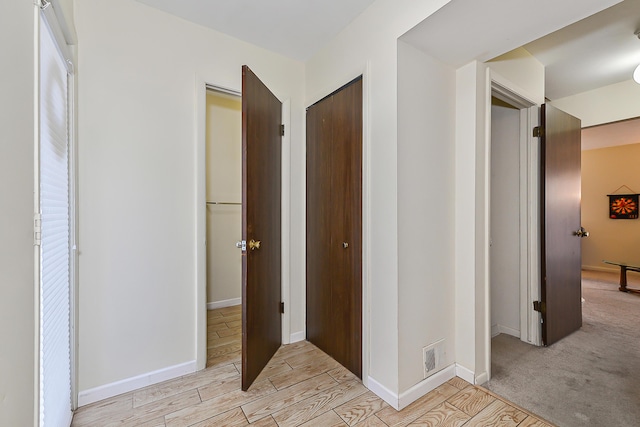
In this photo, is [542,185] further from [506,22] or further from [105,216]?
[105,216]

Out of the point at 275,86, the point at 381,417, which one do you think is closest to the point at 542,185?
the point at 381,417

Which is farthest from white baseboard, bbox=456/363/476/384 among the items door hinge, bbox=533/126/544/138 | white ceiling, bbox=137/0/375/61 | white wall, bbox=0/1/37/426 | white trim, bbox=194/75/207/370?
white ceiling, bbox=137/0/375/61

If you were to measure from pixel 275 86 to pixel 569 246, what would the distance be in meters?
3.07

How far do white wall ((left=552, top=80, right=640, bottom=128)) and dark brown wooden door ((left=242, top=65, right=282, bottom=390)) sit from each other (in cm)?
336

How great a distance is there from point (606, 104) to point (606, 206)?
3.86 metres

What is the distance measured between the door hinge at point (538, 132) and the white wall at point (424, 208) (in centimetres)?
108

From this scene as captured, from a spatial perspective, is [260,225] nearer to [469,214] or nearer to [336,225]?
[336,225]

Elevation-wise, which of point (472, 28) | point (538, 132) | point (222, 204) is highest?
point (472, 28)

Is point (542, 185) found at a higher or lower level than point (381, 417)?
higher

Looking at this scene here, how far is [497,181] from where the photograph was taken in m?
2.72

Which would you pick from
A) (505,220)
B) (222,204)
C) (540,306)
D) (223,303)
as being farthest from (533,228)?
(223,303)

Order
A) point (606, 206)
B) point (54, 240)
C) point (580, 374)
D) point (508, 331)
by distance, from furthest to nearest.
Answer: point (606, 206) → point (508, 331) → point (580, 374) → point (54, 240)

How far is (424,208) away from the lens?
5.89 ft

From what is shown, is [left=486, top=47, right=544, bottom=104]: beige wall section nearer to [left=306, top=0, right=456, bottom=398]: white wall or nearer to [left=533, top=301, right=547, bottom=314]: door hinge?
[left=306, top=0, right=456, bottom=398]: white wall
